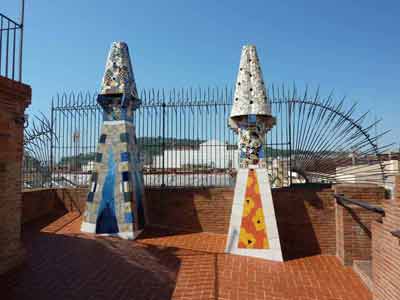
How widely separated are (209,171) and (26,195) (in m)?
5.04

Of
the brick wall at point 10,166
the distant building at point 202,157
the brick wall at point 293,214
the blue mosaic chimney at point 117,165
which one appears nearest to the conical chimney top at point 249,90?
the distant building at point 202,157

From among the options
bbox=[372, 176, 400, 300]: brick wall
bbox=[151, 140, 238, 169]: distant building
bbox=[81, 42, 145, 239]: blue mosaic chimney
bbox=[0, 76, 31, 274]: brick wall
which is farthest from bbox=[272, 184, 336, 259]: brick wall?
bbox=[0, 76, 31, 274]: brick wall

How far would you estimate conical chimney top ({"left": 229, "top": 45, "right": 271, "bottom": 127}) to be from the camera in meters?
6.62

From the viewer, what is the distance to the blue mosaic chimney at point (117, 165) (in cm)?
685

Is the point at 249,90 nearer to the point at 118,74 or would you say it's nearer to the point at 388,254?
the point at 118,74

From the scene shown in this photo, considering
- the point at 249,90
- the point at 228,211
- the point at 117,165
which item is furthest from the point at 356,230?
the point at 117,165

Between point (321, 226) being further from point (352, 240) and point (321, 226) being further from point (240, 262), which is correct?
point (240, 262)

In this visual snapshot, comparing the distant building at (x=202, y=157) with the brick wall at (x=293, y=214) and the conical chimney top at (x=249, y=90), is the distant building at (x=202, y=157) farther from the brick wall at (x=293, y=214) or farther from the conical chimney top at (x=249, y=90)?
the conical chimney top at (x=249, y=90)

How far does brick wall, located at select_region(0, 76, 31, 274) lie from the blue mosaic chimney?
2.09 metres

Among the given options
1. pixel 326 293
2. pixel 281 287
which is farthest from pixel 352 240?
pixel 281 287

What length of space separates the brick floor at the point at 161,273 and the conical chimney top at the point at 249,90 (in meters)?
3.18

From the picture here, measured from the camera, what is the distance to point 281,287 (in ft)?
15.0

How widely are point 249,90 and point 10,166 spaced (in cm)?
517

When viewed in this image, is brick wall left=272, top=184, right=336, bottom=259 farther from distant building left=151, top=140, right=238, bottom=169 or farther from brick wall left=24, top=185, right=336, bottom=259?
distant building left=151, top=140, right=238, bottom=169
